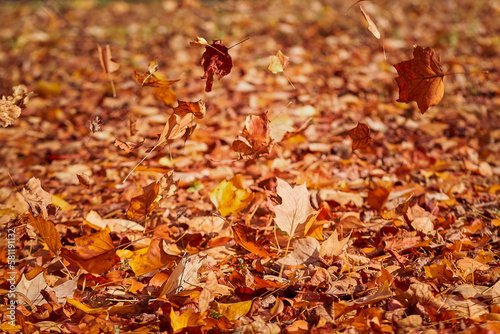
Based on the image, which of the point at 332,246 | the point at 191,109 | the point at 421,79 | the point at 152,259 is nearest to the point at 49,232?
the point at 152,259

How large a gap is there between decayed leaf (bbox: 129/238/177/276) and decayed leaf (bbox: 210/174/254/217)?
0.31 meters

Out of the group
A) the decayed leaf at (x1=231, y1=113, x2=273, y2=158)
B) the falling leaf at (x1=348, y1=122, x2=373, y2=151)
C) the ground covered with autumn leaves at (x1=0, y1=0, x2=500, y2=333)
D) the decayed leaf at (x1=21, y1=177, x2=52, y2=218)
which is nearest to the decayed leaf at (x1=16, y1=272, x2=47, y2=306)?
the ground covered with autumn leaves at (x1=0, y1=0, x2=500, y2=333)

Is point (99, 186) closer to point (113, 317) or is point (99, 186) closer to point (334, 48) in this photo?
point (113, 317)

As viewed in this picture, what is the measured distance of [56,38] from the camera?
392 centimetres

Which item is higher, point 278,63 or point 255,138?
point 278,63

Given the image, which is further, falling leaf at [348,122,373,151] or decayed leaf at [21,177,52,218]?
falling leaf at [348,122,373,151]

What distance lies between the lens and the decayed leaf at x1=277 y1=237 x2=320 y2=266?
129cm

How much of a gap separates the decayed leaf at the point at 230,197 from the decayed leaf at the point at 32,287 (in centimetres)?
60

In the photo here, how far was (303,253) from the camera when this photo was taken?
1300 millimetres

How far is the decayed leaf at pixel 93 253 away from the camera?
1.26m

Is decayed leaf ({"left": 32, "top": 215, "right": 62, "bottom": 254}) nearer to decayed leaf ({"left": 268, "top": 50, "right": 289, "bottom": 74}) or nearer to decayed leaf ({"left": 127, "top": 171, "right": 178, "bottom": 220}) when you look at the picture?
decayed leaf ({"left": 127, "top": 171, "right": 178, "bottom": 220})

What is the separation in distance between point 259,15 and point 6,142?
2.61 meters

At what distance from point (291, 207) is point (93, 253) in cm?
61

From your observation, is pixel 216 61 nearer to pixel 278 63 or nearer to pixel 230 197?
pixel 278 63
